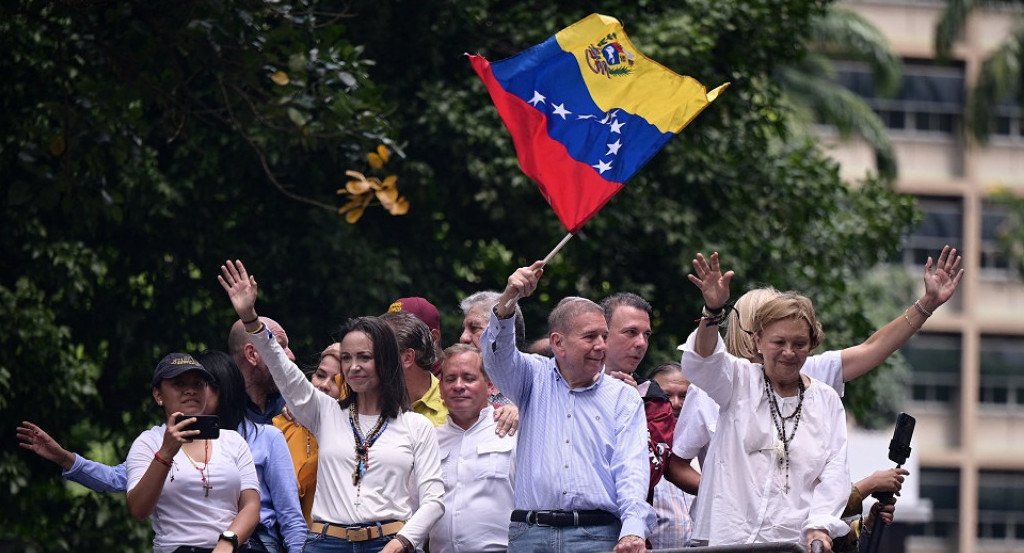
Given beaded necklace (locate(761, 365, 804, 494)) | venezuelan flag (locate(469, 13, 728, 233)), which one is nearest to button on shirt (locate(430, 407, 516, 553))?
venezuelan flag (locate(469, 13, 728, 233))

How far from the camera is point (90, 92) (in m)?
11.8

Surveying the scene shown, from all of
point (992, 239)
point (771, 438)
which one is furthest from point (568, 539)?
point (992, 239)

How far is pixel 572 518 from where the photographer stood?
7316 mm

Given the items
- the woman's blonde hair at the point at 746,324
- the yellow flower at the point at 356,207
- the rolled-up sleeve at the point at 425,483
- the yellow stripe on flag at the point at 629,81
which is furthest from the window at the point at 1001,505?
the rolled-up sleeve at the point at 425,483

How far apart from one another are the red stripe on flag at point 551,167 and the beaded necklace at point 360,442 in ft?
4.24

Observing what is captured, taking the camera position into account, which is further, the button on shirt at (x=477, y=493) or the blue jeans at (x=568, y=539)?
the button on shirt at (x=477, y=493)

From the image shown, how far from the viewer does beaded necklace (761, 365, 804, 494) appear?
7.14m

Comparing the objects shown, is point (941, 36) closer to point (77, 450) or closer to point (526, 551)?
point (77, 450)

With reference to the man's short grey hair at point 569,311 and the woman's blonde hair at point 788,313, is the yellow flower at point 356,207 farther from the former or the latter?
the woman's blonde hair at point 788,313

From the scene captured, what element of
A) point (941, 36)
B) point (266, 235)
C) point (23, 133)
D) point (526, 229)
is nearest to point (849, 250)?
point (526, 229)

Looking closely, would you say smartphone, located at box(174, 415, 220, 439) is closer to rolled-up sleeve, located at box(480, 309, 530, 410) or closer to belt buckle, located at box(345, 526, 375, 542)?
belt buckle, located at box(345, 526, 375, 542)

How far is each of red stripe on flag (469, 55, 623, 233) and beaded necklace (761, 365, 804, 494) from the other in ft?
4.72

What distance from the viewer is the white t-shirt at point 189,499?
305 inches

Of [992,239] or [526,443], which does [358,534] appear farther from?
[992,239]
